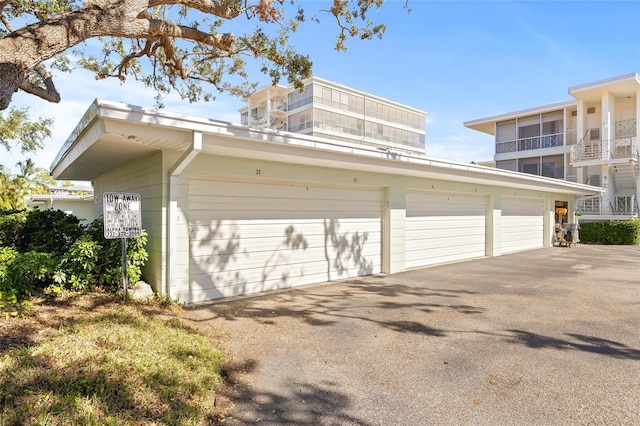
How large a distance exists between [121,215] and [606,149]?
2338cm

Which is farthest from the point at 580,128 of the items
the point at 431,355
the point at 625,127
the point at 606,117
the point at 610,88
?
the point at 431,355

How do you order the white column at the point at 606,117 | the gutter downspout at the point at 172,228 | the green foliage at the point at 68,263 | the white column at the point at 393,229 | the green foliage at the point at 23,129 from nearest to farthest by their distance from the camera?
the green foliage at the point at 68,263 → the gutter downspout at the point at 172,228 → the white column at the point at 393,229 → the green foliage at the point at 23,129 → the white column at the point at 606,117

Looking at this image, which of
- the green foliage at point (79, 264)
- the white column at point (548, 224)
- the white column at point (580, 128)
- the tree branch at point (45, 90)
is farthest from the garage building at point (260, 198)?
the white column at point (580, 128)

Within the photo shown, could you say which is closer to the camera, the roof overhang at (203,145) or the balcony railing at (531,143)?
the roof overhang at (203,145)

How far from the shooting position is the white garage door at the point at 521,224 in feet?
44.8

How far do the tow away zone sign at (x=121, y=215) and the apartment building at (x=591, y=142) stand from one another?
72.7ft

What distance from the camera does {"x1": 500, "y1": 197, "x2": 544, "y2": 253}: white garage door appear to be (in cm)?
1365

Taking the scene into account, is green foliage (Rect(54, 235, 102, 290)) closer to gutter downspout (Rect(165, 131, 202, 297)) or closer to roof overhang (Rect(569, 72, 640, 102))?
gutter downspout (Rect(165, 131, 202, 297))

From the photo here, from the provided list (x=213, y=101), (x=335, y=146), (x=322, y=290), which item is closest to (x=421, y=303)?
(x=322, y=290)

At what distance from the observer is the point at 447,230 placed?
1102 centimetres

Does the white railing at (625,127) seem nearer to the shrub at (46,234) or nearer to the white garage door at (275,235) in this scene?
the white garage door at (275,235)

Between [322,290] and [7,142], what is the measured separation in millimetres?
18538

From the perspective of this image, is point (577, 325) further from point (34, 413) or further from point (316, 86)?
point (316, 86)

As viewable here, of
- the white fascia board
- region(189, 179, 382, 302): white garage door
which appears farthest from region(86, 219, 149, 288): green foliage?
the white fascia board
